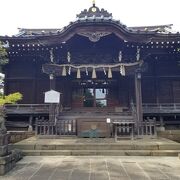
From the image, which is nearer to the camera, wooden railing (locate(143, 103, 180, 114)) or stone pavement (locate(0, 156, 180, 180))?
stone pavement (locate(0, 156, 180, 180))

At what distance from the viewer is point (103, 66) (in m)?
14.1

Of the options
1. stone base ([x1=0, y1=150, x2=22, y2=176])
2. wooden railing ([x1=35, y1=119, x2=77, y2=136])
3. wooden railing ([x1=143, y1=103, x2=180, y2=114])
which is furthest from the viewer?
wooden railing ([x1=143, y1=103, x2=180, y2=114])

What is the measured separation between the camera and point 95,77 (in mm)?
13969

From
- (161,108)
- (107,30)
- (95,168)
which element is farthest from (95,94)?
(95,168)

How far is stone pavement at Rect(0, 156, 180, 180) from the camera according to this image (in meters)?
5.79

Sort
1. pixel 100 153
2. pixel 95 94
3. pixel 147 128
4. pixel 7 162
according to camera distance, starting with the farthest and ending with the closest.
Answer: pixel 95 94 < pixel 147 128 < pixel 100 153 < pixel 7 162

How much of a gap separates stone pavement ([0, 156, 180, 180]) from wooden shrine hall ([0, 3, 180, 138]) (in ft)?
11.7

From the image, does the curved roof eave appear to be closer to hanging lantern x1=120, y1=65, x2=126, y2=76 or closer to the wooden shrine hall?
the wooden shrine hall

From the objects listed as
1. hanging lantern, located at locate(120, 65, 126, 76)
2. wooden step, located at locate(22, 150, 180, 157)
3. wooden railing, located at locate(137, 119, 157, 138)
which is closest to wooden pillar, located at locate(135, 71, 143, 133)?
wooden railing, located at locate(137, 119, 157, 138)

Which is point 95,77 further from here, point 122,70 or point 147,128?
point 147,128

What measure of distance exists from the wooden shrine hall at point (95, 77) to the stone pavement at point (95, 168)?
355 centimetres

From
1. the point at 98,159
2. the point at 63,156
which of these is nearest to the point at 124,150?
the point at 98,159

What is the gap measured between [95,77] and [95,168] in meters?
7.96

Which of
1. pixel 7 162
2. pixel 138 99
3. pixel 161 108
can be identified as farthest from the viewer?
pixel 161 108
